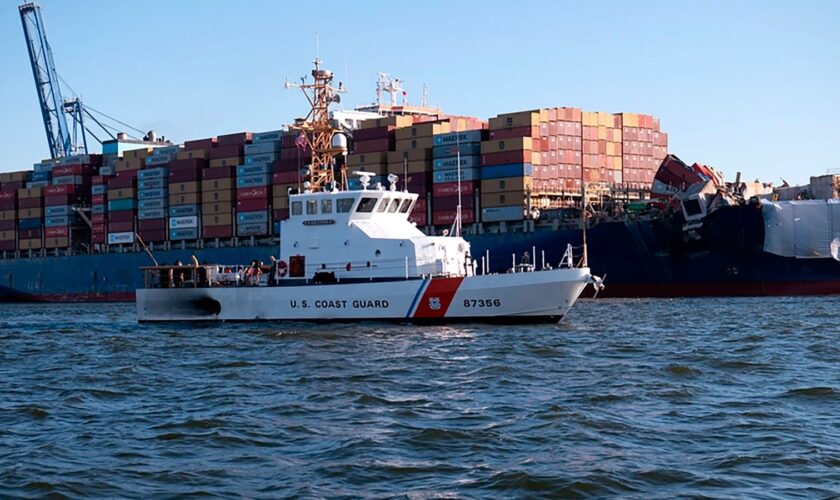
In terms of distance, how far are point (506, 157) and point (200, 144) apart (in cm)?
2245

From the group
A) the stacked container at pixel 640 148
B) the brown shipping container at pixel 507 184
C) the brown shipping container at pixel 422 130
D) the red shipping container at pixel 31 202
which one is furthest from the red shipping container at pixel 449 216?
the red shipping container at pixel 31 202

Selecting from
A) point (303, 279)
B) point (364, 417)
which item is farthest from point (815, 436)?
point (303, 279)

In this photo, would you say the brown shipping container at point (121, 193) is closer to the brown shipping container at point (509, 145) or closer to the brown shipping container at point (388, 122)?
the brown shipping container at point (388, 122)

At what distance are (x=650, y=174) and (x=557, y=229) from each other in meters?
11.8

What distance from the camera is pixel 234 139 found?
211ft

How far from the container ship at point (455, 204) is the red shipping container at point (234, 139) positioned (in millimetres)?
120

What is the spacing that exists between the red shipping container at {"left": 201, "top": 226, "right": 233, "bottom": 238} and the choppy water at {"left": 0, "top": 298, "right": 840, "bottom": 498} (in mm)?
36184

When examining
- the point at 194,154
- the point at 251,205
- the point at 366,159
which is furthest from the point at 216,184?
the point at 366,159

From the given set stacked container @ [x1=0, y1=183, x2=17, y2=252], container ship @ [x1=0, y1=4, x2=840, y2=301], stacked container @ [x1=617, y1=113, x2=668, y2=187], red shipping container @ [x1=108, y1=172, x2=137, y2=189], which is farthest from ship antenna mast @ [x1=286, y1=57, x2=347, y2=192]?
stacked container @ [x1=0, y1=183, x2=17, y2=252]

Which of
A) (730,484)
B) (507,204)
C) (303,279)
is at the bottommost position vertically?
(730,484)

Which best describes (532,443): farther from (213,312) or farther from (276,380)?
(213,312)

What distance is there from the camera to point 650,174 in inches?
2403

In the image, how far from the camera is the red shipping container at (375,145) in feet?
191

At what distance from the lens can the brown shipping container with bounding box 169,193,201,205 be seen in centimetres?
6469
